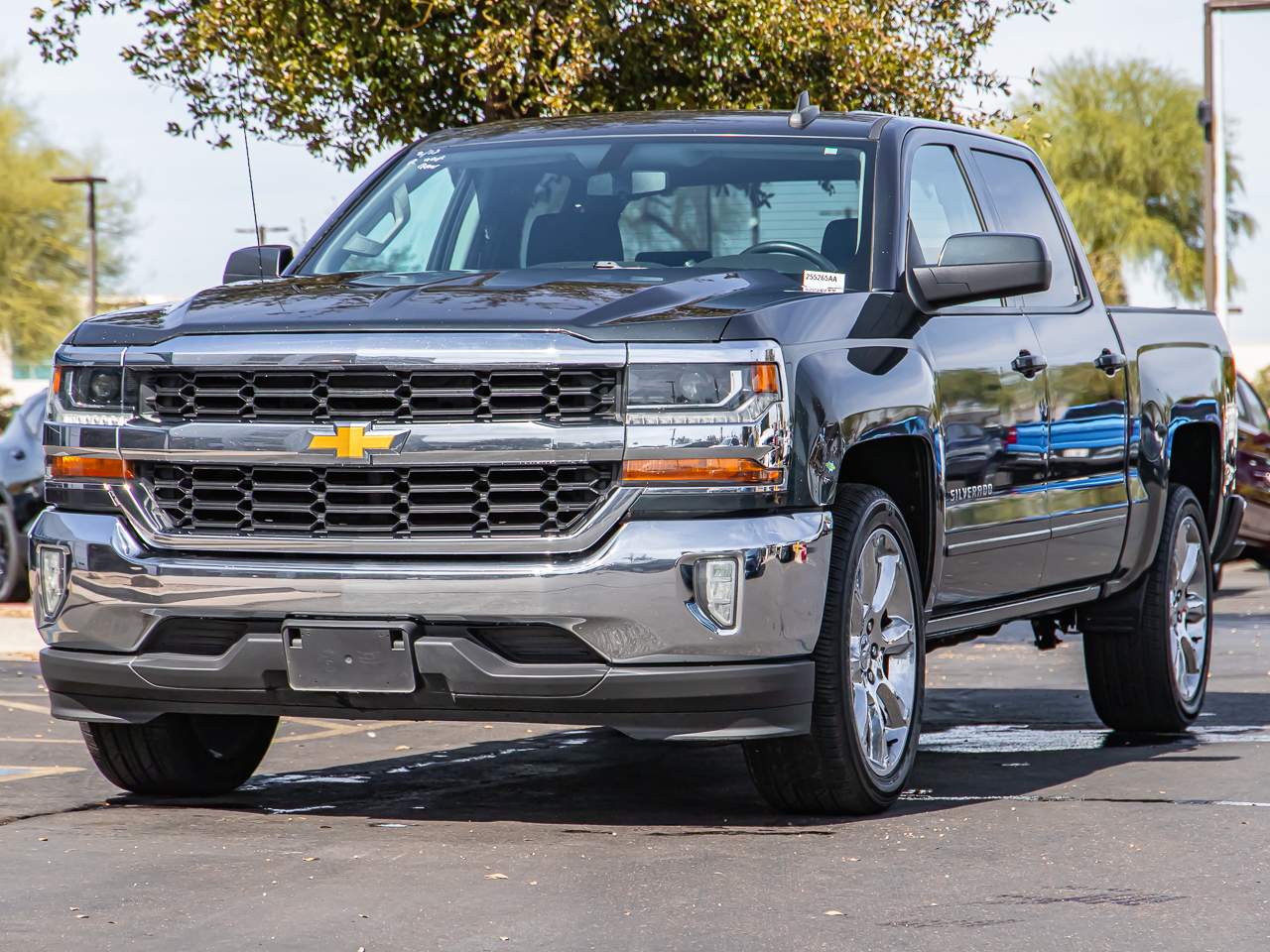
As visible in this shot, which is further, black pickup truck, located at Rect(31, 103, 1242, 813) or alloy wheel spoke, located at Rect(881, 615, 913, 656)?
alloy wheel spoke, located at Rect(881, 615, 913, 656)

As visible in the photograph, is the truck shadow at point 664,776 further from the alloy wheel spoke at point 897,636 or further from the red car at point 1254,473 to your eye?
the red car at point 1254,473

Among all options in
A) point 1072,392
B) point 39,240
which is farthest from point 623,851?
point 39,240

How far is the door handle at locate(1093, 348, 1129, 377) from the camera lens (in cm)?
775

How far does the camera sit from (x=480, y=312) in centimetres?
556

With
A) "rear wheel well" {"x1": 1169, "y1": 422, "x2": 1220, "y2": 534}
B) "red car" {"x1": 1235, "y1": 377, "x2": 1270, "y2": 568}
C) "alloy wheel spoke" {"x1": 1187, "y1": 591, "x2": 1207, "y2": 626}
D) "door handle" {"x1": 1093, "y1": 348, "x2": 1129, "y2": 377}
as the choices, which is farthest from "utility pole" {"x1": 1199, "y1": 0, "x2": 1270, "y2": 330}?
"door handle" {"x1": 1093, "y1": 348, "x2": 1129, "y2": 377}

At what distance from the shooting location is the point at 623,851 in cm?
555

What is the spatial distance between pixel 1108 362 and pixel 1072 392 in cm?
41

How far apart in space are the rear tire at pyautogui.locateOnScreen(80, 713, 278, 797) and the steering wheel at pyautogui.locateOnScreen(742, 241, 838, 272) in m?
2.02

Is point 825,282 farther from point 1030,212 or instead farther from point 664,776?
point 1030,212

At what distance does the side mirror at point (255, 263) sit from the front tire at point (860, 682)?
218 cm

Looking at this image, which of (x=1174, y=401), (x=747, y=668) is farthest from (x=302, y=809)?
(x=1174, y=401)

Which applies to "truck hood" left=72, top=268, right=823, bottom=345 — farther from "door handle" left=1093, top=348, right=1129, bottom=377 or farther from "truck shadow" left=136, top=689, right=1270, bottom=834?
"door handle" left=1093, top=348, right=1129, bottom=377

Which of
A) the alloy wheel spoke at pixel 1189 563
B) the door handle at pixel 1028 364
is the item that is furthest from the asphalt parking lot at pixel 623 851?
the door handle at pixel 1028 364

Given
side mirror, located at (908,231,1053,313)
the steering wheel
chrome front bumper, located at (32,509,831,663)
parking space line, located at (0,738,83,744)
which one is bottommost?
parking space line, located at (0,738,83,744)
